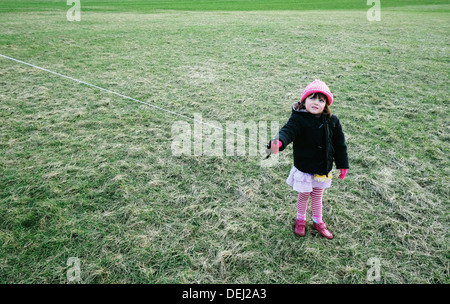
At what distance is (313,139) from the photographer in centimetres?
235

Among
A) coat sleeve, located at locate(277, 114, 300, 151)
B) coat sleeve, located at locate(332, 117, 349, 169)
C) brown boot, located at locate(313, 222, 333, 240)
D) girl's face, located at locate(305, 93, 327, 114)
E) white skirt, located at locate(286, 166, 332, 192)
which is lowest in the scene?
brown boot, located at locate(313, 222, 333, 240)

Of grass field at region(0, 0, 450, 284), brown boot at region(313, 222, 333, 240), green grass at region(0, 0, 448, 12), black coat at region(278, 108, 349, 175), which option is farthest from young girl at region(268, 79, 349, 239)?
green grass at region(0, 0, 448, 12)

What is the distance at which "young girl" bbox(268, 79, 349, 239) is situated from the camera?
2.27m

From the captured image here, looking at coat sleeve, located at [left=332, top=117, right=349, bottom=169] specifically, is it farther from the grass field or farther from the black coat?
the grass field

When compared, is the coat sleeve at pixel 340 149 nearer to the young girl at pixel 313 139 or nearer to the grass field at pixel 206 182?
the young girl at pixel 313 139

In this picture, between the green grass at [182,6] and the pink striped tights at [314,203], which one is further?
the green grass at [182,6]

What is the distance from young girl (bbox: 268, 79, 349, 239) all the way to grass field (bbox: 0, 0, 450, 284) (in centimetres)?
60

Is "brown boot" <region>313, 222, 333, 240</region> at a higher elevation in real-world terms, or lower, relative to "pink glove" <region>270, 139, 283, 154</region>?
lower

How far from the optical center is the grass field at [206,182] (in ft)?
7.77

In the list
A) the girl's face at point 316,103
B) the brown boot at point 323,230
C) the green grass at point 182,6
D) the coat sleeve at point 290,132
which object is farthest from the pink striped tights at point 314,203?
the green grass at point 182,6

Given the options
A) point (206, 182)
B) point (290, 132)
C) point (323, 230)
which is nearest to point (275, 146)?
point (290, 132)

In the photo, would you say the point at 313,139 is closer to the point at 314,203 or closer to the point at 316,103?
the point at 316,103

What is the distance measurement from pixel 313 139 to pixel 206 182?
1509mm
